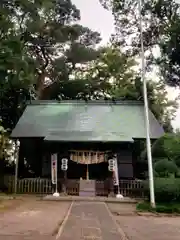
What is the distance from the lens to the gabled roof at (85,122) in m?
17.4

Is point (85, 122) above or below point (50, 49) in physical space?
below

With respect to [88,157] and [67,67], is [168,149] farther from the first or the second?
[67,67]

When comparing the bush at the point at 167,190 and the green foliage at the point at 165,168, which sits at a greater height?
the green foliage at the point at 165,168

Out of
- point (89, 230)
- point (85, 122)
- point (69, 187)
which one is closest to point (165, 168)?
point (69, 187)

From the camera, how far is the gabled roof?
17438 mm

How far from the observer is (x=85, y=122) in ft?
62.7

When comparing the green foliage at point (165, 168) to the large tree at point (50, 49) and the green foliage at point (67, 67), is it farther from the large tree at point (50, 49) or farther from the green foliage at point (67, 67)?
the large tree at point (50, 49)

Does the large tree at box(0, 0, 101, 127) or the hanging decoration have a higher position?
the large tree at box(0, 0, 101, 127)

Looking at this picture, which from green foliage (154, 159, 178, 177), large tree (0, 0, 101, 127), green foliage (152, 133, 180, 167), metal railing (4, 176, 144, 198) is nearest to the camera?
green foliage (154, 159, 178, 177)

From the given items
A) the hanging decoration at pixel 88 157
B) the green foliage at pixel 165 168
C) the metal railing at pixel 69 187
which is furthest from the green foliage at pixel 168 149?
the hanging decoration at pixel 88 157

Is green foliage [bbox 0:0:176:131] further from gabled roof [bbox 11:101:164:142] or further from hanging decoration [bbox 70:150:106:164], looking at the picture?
hanging decoration [bbox 70:150:106:164]

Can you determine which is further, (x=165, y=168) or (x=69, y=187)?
(x=69, y=187)

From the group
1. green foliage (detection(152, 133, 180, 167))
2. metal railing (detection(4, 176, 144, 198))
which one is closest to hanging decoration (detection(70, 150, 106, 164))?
metal railing (detection(4, 176, 144, 198))

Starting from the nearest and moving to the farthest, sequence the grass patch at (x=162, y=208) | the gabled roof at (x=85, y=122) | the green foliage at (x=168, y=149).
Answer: the grass patch at (x=162, y=208) → the green foliage at (x=168, y=149) → the gabled roof at (x=85, y=122)
